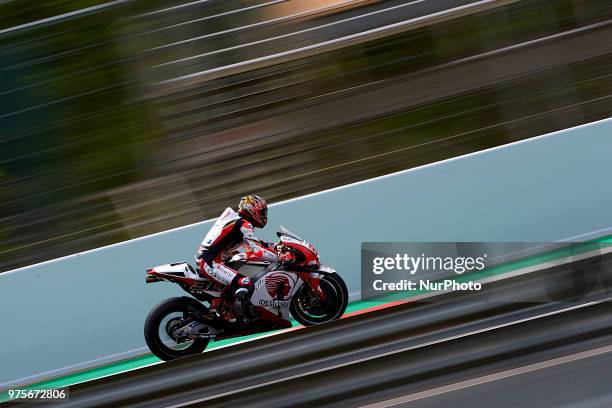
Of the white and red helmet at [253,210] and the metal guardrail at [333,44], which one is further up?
the metal guardrail at [333,44]

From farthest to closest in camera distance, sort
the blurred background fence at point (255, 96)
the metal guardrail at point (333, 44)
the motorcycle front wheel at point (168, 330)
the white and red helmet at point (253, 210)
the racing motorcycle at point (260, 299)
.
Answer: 1. the metal guardrail at point (333, 44)
2. the blurred background fence at point (255, 96)
3. the white and red helmet at point (253, 210)
4. the racing motorcycle at point (260, 299)
5. the motorcycle front wheel at point (168, 330)

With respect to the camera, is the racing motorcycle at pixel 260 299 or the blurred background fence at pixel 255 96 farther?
the blurred background fence at pixel 255 96

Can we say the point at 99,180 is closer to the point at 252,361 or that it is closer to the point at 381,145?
the point at 381,145

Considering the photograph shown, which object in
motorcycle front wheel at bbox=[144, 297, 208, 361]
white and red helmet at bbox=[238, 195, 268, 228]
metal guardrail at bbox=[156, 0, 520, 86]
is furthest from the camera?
metal guardrail at bbox=[156, 0, 520, 86]

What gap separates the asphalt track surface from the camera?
440cm

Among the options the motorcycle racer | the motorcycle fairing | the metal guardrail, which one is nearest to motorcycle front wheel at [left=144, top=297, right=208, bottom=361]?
the motorcycle racer

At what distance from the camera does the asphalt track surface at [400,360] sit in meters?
4.40

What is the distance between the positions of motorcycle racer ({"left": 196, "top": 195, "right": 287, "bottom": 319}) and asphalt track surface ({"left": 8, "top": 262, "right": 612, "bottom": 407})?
3.53ft

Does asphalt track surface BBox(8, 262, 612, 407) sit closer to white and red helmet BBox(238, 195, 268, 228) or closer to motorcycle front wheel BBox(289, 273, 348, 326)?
motorcycle front wheel BBox(289, 273, 348, 326)

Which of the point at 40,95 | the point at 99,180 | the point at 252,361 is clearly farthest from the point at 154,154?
the point at 252,361

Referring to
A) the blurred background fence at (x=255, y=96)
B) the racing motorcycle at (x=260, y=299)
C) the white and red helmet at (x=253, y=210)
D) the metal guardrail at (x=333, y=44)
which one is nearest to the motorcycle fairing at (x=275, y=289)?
the racing motorcycle at (x=260, y=299)

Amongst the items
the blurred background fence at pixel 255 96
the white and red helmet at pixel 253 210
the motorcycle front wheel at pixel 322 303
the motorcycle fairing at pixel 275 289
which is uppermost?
the blurred background fence at pixel 255 96

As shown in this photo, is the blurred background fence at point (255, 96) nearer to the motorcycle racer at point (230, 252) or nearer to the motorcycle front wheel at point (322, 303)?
the motorcycle racer at point (230, 252)

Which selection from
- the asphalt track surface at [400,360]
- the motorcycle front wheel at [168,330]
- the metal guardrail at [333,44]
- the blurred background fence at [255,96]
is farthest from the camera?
the metal guardrail at [333,44]
